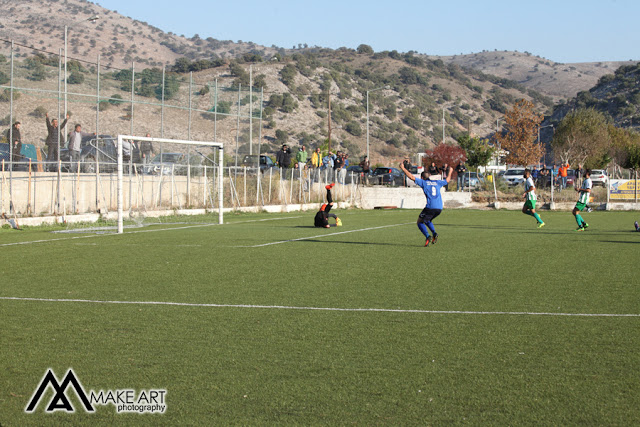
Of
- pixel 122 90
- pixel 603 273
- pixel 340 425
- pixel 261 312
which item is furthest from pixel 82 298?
pixel 122 90

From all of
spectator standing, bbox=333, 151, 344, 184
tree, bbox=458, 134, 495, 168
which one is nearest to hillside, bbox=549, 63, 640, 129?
tree, bbox=458, 134, 495, 168

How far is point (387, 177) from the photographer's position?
5075 centimetres

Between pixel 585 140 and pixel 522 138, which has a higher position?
pixel 522 138

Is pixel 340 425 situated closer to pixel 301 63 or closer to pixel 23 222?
pixel 23 222

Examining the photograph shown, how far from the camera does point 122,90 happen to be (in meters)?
28.4

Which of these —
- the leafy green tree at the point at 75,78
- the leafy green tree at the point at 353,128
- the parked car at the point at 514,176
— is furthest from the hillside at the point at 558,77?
the leafy green tree at the point at 75,78

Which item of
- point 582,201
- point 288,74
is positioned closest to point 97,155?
point 582,201

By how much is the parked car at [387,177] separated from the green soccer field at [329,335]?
1254 inches

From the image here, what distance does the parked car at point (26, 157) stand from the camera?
74.8ft

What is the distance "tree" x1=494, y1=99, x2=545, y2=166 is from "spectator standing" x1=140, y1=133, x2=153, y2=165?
51378 mm

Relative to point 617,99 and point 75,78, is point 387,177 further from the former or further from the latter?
point 617,99

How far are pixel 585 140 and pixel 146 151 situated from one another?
171 ft

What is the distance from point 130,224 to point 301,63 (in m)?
84.9

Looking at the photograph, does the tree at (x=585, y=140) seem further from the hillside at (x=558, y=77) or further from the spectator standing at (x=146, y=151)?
the hillside at (x=558, y=77)
